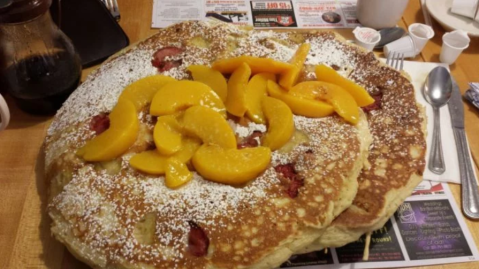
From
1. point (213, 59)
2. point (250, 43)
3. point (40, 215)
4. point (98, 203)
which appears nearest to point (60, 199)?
point (98, 203)

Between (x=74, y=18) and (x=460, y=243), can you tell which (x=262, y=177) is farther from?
(x=74, y=18)

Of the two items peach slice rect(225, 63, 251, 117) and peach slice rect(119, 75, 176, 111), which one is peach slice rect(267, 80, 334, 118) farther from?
peach slice rect(119, 75, 176, 111)

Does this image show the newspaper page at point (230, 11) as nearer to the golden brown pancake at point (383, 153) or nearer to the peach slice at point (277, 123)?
the golden brown pancake at point (383, 153)

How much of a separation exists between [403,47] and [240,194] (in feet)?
4.45

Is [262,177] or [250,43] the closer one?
[262,177]

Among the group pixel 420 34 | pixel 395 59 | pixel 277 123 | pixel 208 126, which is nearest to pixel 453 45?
pixel 420 34

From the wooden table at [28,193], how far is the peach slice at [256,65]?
84cm

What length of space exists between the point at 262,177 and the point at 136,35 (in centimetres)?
136

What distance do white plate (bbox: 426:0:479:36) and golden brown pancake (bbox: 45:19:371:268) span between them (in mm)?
1255

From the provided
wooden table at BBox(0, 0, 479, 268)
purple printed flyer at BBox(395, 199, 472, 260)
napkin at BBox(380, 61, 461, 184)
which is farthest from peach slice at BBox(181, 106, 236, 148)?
napkin at BBox(380, 61, 461, 184)

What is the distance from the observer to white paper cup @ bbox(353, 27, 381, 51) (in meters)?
2.15

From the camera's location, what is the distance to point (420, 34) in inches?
88.3

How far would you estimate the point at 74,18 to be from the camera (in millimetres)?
2248

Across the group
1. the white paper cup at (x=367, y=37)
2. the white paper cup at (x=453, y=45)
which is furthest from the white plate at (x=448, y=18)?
the white paper cup at (x=367, y=37)
